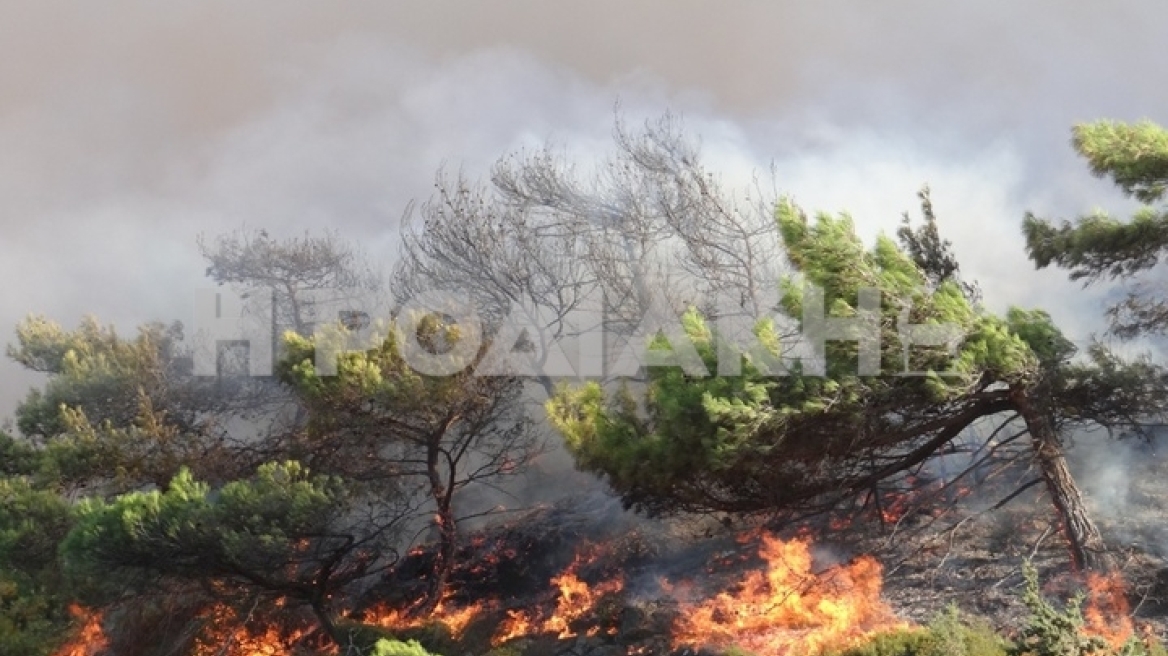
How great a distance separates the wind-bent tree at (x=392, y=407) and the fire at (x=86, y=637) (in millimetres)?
4566

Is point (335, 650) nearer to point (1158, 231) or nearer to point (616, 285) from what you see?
point (1158, 231)

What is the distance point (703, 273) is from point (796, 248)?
56.4 ft

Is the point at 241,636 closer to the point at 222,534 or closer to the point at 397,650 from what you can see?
the point at 222,534

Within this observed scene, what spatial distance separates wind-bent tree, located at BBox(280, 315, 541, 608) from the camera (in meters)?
16.4

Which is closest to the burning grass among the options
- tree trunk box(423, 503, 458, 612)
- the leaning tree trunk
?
tree trunk box(423, 503, 458, 612)

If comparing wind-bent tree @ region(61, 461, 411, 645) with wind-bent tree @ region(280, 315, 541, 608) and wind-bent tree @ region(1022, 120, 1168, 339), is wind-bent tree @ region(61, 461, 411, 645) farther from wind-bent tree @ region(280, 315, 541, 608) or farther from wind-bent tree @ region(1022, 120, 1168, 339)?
wind-bent tree @ region(1022, 120, 1168, 339)

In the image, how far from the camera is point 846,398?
38.6 feet

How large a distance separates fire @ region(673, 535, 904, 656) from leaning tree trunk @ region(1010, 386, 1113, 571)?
2424 millimetres

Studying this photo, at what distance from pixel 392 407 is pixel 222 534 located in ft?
11.7

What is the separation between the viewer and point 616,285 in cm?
2978

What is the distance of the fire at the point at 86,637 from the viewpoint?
691 inches

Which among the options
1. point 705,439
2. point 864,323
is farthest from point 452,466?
point 864,323

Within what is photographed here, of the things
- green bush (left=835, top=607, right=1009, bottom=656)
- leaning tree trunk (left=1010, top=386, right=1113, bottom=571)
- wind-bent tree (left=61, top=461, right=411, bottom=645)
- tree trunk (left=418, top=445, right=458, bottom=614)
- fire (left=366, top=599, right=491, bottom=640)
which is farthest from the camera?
tree trunk (left=418, top=445, right=458, bottom=614)

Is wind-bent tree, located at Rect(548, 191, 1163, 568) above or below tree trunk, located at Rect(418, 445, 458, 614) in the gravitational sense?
above
